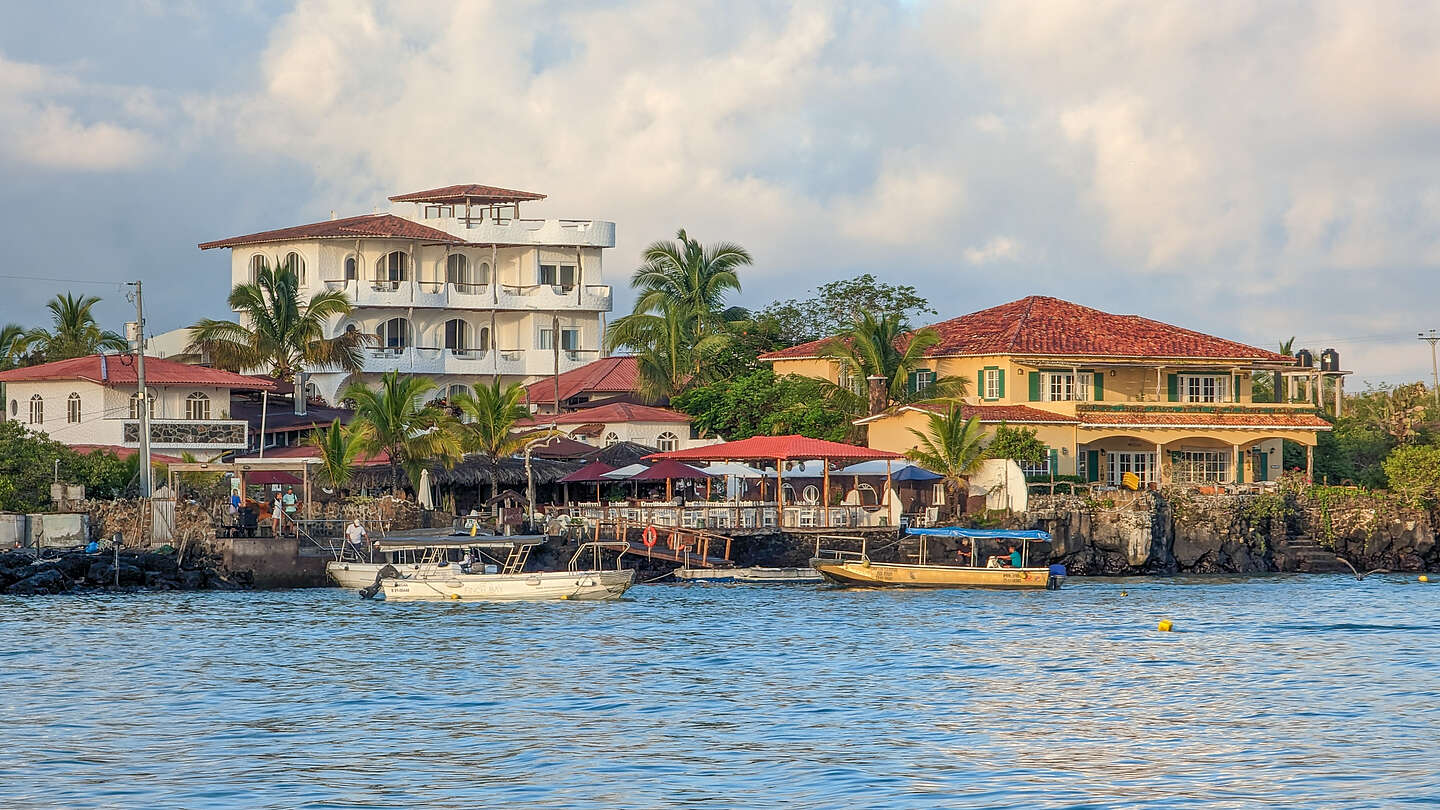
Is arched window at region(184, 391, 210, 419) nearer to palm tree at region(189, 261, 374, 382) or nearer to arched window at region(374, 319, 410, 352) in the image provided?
palm tree at region(189, 261, 374, 382)

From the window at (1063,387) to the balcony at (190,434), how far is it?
1041 inches

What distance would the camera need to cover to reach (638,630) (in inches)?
1491

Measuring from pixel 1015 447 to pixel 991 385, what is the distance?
206 inches

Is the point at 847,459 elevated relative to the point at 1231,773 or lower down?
elevated

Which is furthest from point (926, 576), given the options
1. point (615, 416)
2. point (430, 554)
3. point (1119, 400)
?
point (615, 416)

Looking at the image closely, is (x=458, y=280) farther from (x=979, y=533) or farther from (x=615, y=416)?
(x=979, y=533)

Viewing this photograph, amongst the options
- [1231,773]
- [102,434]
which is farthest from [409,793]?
[102,434]

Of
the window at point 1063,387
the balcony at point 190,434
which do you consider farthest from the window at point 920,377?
the balcony at point 190,434

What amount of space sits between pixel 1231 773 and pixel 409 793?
9461 mm

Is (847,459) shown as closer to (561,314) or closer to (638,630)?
(638,630)

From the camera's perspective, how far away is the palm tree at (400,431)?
52906 mm

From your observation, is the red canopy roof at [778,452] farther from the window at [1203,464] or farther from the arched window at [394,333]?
the arched window at [394,333]

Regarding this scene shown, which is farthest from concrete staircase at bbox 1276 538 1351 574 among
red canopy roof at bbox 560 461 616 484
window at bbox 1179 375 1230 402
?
red canopy roof at bbox 560 461 616 484

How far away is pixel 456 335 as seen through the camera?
76.8m
